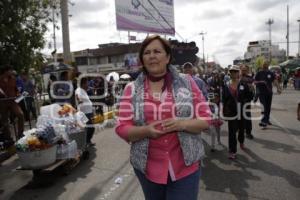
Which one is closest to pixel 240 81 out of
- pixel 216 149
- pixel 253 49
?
pixel 216 149

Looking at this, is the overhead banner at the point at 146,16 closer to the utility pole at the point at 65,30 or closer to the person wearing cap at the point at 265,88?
the utility pole at the point at 65,30

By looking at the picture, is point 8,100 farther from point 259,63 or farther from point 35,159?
point 259,63

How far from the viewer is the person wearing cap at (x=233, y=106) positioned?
25.3ft

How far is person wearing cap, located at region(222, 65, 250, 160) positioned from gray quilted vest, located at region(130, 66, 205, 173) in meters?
5.05

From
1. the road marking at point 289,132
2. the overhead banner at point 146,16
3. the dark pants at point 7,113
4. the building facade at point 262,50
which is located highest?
the building facade at point 262,50

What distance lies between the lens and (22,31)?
10797 mm

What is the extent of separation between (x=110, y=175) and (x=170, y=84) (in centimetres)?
423

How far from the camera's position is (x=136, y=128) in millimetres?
2701

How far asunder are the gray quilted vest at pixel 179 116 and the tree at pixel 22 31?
815 cm

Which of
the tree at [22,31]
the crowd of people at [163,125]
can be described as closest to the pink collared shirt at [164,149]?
the crowd of people at [163,125]

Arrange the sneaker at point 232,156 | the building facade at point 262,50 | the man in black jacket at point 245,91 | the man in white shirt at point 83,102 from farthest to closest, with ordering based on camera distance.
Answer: the building facade at point 262,50 → the man in white shirt at point 83,102 → the man in black jacket at point 245,91 → the sneaker at point 232,156

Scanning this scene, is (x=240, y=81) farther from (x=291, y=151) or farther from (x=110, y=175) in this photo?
(x=110, y=175)

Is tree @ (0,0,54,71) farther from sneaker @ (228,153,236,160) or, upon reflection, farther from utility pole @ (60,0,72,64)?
sneaker @ (228,153,236,160)

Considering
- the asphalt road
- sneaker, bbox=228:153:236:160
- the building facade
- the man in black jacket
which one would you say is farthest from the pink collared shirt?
the building facade
